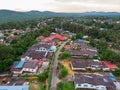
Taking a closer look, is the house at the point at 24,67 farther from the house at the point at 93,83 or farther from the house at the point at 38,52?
the house at the point at 93,83

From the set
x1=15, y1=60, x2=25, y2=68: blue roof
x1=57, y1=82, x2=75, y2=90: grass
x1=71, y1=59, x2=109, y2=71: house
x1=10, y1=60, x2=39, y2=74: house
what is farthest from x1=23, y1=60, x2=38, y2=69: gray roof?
x1=57, y1=82, x2=75, y2=90: grass

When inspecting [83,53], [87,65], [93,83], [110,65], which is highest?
[93,83]

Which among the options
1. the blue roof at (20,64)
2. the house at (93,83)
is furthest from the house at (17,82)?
the house at (93,83)

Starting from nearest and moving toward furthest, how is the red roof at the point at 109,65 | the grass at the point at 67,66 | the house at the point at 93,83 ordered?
the house at the point at 93,83 < the grass at the point at 67,66 < the red roof at the point at 109,65

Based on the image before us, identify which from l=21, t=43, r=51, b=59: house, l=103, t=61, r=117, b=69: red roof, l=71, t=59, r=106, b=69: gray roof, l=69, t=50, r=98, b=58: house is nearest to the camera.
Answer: l=71, t=59, r=106, b=69: gray roof

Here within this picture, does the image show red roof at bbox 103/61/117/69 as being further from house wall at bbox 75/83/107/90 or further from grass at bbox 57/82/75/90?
grass at bbox 57/82/75/90

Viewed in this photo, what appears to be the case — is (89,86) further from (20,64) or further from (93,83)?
(20,64)

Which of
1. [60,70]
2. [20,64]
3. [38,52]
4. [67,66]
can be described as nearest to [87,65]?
[67,66]

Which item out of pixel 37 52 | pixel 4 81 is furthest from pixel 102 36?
pixel 4 81
